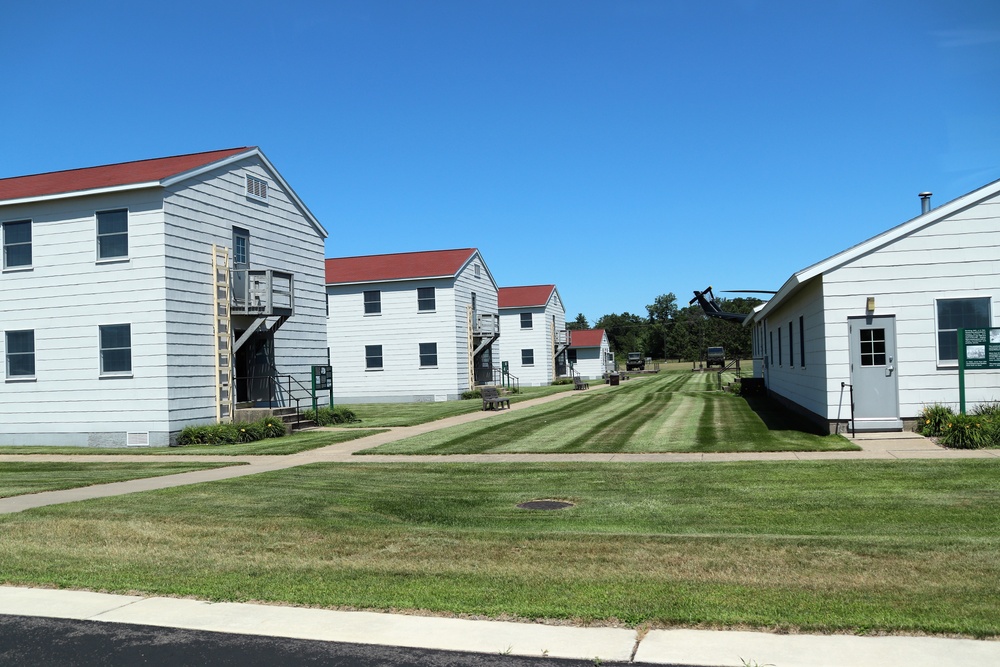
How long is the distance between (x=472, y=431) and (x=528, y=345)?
36.2 meters

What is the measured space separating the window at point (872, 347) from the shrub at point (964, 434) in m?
2.08

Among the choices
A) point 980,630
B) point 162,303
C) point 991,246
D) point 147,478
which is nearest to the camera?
point 980,630

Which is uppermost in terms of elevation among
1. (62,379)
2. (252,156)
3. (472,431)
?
(252,156)

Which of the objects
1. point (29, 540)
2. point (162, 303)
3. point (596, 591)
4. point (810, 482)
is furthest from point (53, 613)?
point (162, 303)

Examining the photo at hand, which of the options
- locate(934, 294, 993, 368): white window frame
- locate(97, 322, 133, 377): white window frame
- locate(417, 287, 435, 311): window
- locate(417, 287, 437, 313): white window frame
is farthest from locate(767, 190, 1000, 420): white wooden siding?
locate(417, 287, 435, 311): window

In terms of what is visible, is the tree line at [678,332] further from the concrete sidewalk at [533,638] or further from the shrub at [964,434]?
the concrete sidewalk at [533,638]

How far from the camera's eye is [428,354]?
134ft

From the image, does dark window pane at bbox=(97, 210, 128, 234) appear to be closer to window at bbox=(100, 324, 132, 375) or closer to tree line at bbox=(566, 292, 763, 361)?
window at bbox=(100, 324, 132, 375)

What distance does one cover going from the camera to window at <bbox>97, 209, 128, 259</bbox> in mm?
20781

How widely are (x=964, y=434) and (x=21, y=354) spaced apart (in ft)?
74.7

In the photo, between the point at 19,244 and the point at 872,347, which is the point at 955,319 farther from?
the point at 19,244

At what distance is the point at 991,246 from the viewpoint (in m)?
16.8

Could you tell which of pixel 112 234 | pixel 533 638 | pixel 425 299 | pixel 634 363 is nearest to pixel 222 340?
pixel 112 234

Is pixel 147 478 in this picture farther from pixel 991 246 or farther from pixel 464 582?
pixel 991 246
